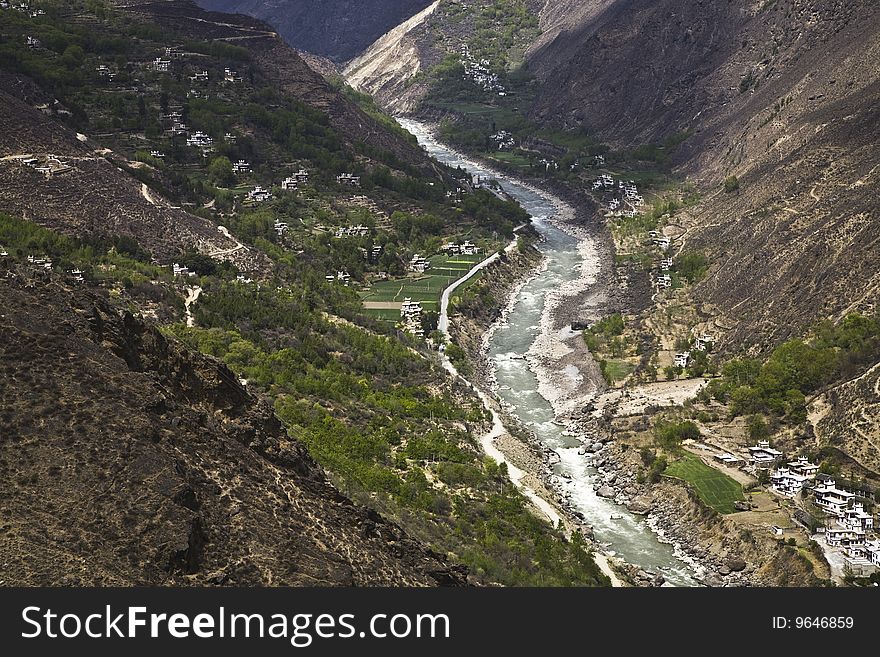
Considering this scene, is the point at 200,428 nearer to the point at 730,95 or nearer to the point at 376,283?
the point at 376,283

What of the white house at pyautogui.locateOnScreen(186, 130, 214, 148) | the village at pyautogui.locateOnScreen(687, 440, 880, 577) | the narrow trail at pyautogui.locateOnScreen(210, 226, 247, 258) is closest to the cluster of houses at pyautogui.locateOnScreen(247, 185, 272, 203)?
the white house at pyautogui.locateOnScreen(186, 130, 214, 148)

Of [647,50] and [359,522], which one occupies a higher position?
[647,50]

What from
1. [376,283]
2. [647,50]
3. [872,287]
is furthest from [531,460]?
[647,50]

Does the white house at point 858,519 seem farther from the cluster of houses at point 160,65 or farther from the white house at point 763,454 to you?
the cluster of houses at point 160,65

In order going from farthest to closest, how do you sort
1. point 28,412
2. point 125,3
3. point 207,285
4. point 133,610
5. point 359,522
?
1. point 125,3
2. point 207,285
3. point 359,522
4. point 28,412
5. point 133,610

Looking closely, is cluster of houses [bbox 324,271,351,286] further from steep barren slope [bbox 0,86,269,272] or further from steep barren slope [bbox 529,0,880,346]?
steep barren slope [bbox 529,0,880,346]

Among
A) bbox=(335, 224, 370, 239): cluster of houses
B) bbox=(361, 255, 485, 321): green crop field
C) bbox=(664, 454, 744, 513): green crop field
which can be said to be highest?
bbox=(335, 224, 370, 239): cluster of houses

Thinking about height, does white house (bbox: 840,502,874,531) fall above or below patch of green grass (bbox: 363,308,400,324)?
below
